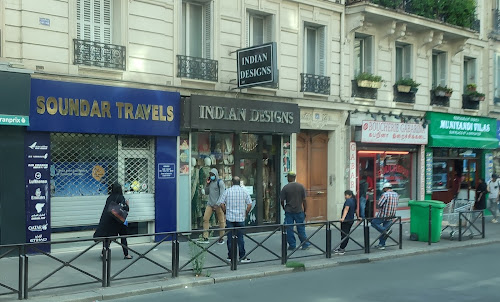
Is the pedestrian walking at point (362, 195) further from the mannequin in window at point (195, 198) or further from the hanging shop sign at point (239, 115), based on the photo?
the mannequin in window at point (195, 198)

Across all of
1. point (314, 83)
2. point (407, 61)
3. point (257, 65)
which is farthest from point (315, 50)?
point (407, 61)

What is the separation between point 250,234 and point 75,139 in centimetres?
421

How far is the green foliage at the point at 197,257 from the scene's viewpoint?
923 centimetres

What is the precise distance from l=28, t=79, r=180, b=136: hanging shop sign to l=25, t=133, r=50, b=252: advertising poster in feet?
1.00

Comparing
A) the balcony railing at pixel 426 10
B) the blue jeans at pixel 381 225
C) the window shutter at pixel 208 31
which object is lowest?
the blue jeans at pixel 381 225

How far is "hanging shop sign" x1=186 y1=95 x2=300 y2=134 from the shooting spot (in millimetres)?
13078

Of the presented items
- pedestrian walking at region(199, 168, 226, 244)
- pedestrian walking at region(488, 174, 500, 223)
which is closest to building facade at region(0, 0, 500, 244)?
pedestrian walking at region(199, 168, 226, 244)

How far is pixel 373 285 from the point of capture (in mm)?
8898

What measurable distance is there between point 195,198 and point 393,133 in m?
7.48

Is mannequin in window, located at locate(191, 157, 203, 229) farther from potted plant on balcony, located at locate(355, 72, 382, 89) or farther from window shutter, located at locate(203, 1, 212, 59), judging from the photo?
potted plant on balcony, located at locate(355, 72, 382, 89)

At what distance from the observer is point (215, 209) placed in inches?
503

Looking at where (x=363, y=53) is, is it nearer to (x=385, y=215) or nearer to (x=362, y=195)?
(x=362, y=195)

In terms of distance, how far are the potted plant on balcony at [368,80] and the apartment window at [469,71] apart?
253 inches

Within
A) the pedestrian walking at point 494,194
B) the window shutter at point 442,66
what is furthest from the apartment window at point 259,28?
the pedestrian walking at point 494,194
